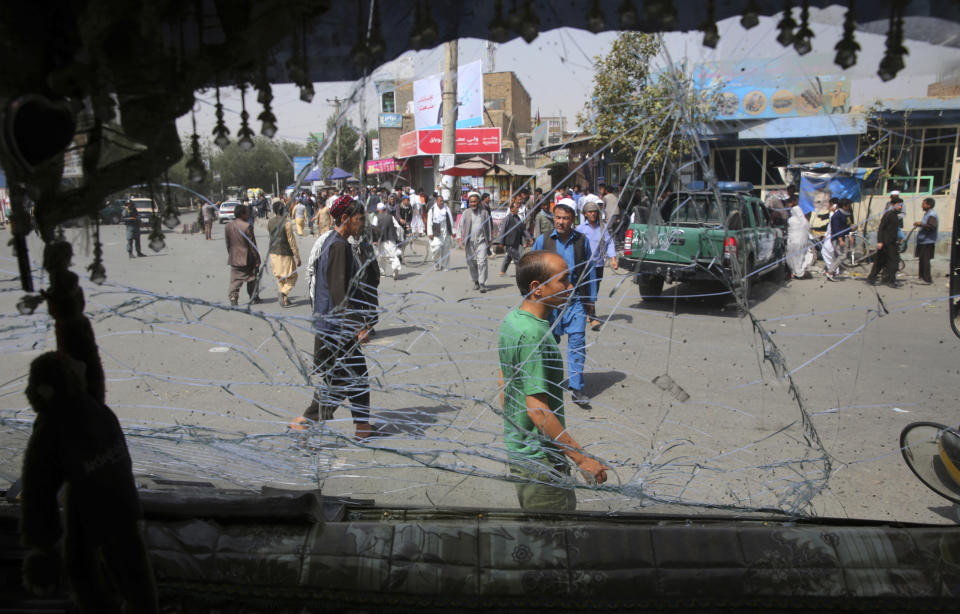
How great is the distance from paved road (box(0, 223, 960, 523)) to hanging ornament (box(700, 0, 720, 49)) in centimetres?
87

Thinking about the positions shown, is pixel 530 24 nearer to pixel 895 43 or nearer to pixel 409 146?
pixel 895 43

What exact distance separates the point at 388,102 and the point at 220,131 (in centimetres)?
78

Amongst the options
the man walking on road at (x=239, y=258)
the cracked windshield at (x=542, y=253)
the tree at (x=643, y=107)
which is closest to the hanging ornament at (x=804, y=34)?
the cracked windshield at (x=542, y=253)

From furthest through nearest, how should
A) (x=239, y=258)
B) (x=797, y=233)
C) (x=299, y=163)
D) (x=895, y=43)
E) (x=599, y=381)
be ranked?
(x=239, y=258)
(x=599, y=381)
(x=797, y=233)
(x=299, y=163)
(x=895, y=43)

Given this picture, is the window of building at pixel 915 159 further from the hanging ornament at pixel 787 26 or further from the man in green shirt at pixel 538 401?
the man in green shirt at pixel 538 401

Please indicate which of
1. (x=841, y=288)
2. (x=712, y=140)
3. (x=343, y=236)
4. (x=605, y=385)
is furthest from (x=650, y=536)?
(x=841, y=288)

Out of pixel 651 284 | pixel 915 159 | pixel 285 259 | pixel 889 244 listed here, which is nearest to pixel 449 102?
pixel 915 159

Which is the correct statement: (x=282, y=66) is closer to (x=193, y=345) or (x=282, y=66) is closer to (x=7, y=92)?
(x=7, y=92)

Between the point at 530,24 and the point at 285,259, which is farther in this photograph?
the point at 285,259

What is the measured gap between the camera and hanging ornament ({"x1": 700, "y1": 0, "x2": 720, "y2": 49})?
138cm

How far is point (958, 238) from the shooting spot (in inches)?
74.9

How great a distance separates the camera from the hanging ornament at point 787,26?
1.33 metres

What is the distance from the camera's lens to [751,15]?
1.34 m

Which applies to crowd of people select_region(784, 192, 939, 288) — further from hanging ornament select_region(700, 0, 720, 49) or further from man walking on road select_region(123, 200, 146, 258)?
man walking on road select_region(123, 200, 146, 258)
